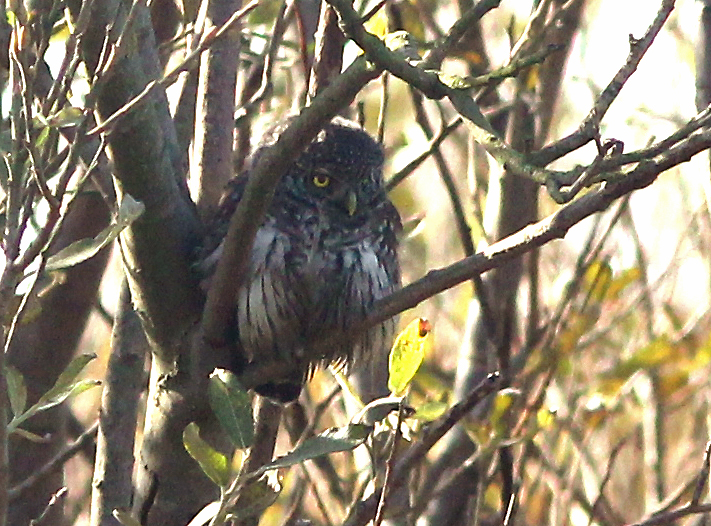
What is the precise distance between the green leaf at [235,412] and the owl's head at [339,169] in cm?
139

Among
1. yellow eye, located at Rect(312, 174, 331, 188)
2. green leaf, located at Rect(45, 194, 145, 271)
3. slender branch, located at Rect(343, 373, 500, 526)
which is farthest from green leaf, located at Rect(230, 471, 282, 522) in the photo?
yellow eye, located at Rect(312, 174, 331, 188)

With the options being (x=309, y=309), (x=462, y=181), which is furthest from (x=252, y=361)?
(x=462, y=181)

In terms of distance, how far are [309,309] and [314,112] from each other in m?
1.46

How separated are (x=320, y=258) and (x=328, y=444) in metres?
1.32

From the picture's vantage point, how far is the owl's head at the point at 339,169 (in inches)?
145

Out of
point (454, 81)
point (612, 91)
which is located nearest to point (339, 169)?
point (454, 81)

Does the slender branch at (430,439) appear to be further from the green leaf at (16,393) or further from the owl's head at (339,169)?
the owl's head at (339,169)

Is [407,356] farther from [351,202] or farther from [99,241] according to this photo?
[351,202]

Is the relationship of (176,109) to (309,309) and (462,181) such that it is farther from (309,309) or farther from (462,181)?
(462,181)

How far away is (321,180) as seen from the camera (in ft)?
12.2

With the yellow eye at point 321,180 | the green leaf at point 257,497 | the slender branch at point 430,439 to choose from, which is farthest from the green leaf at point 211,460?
the yellow eye at point 321,180

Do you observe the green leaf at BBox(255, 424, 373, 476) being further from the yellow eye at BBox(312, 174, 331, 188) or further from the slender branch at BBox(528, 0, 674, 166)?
the yellow eye at BBox(312, 174, 331, 188)

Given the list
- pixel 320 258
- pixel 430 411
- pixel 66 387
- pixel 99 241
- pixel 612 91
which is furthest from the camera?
pixel 320 258

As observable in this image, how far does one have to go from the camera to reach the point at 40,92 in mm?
2680
